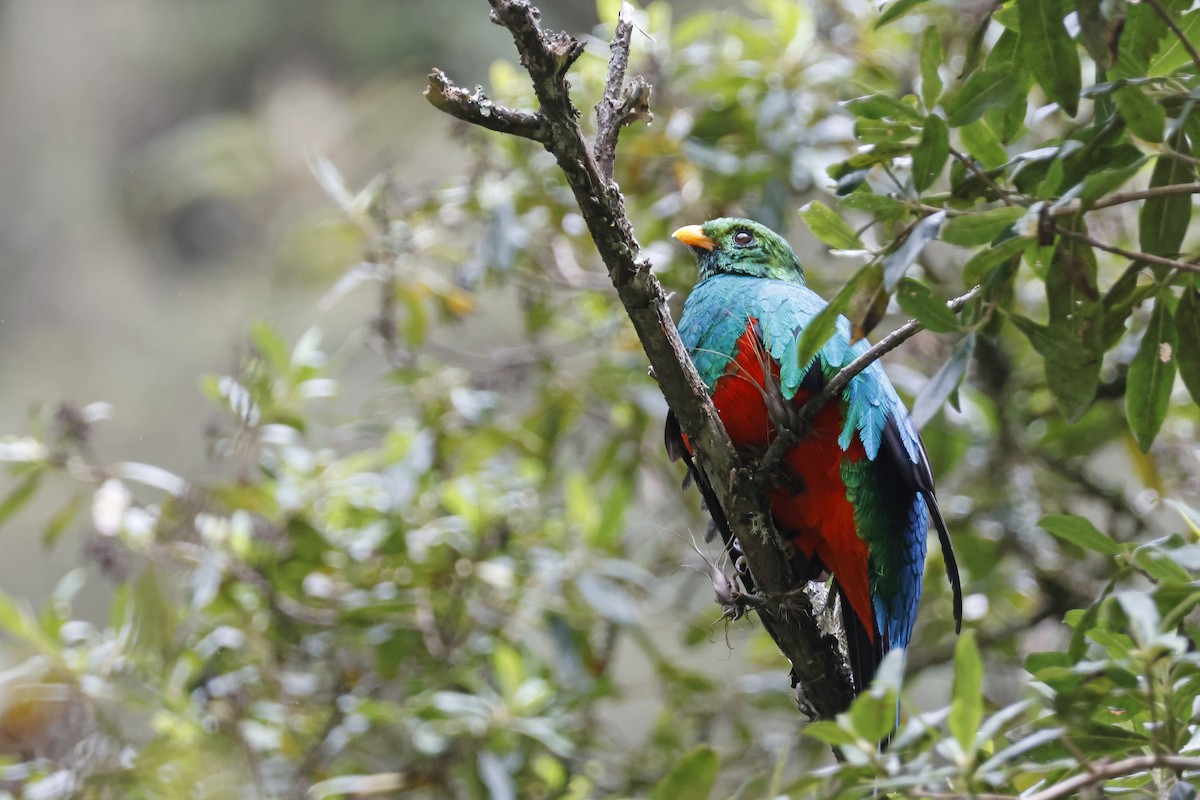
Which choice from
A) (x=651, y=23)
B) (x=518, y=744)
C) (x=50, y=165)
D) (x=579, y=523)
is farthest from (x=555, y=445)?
(x=50, y=165)

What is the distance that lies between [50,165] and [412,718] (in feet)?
24.7

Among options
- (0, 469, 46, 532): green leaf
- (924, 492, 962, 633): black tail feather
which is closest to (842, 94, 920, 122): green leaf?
→ (924, 492, 962, 633): black tail feather

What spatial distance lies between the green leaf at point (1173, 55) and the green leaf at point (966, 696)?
956 mm

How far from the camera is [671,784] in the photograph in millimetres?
2361

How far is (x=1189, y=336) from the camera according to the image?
1.78m

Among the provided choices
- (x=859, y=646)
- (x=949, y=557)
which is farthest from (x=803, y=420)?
(x=859, y=646)

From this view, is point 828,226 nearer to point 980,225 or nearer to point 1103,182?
point 980,225

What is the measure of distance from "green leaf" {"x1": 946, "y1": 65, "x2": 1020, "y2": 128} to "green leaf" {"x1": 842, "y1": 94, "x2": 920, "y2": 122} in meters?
0.11

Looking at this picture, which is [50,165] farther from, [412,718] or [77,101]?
[412,718]

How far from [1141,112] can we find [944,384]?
17.5 inches

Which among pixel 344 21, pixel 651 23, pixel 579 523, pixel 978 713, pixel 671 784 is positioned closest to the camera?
pixel 978 713

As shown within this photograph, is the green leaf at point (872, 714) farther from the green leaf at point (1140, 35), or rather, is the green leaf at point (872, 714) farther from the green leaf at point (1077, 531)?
the green leaf at point (1140, 35)

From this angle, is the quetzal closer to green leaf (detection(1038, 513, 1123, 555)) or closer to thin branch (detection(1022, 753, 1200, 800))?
green leaf (detection(1038, 513, 1123, 555))

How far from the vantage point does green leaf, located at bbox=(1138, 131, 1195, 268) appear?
1.74 meters
